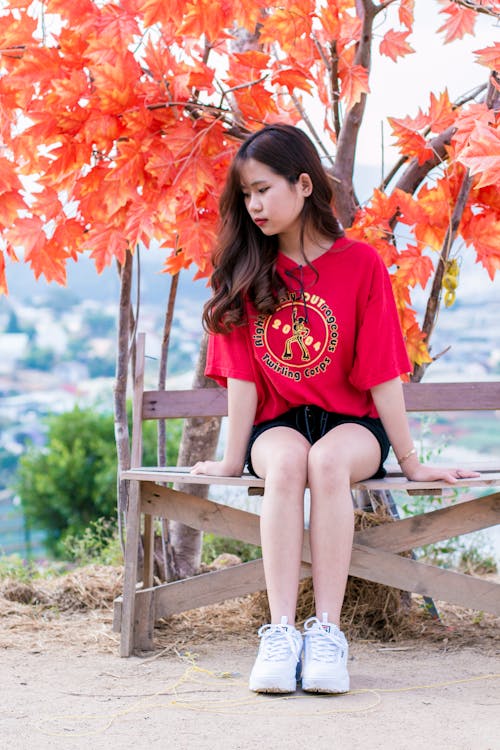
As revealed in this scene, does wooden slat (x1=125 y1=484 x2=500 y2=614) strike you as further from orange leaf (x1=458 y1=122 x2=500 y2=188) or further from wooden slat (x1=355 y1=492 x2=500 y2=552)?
orange leaf (x1=458 y1=122 x2=500 y2=188)

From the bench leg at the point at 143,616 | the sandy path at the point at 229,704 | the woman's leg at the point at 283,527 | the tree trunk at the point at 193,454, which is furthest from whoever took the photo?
the tree trunk at the point at 193,454

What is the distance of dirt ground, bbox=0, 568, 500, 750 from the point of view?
5.87 feet

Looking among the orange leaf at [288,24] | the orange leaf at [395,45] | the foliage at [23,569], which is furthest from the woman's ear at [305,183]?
the foliage at [23,569]

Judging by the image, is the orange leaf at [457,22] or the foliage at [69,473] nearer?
the orange leaf at [457,22]

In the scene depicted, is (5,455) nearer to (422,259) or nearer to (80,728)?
(422,259)

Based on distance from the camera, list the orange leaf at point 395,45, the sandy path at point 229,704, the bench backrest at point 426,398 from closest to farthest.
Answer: the sandy path at point 229,704 < the bench backrest at point 426,398 < the orange leaf at point 395,45

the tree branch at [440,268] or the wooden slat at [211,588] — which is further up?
the tree branch at [440,268]

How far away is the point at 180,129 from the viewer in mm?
2658

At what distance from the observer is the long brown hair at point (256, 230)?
2.44 meters

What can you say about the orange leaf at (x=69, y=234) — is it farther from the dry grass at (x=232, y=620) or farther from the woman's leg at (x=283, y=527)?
the dry grass at (x=232, y=620)

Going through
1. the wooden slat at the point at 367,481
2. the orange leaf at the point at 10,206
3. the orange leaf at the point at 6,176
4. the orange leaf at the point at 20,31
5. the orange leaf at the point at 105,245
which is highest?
the orange leaf at the point at 20,31

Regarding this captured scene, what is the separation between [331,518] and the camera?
2162 millimetres

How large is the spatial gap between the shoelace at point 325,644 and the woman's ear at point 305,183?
3.72 feet

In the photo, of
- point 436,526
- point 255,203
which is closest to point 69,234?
point 255,203
